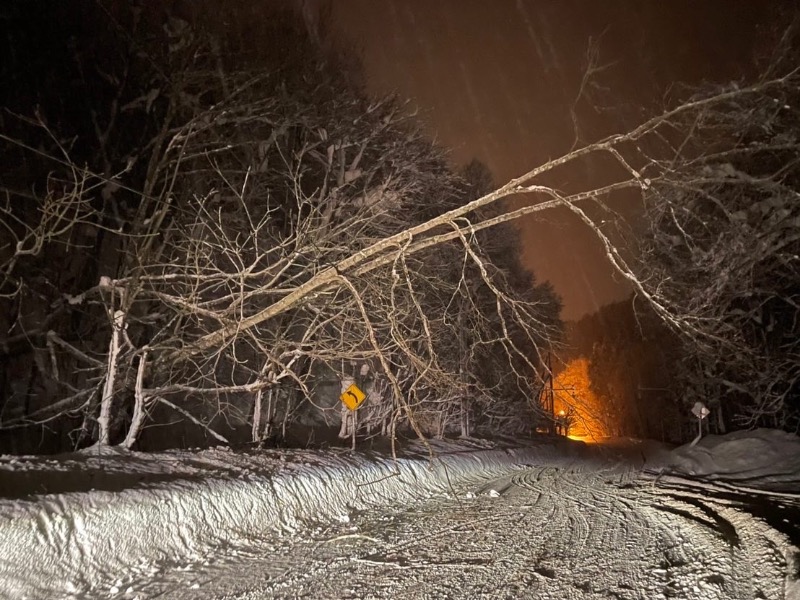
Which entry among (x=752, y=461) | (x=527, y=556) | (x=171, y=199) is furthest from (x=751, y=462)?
(x=171, y=199)

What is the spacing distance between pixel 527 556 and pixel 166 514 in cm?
458

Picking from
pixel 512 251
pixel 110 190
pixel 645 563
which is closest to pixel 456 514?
pixel 645 563

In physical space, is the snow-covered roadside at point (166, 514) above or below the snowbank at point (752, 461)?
above

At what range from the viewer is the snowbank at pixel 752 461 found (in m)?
12.9

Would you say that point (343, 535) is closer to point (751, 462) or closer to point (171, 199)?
point (171, 199)

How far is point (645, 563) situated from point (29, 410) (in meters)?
15.1

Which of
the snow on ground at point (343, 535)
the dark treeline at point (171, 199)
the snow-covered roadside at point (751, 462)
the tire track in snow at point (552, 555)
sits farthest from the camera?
the snow-covered roadside at point (751, 462)

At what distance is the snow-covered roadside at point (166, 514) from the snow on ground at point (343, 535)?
2 centimetres

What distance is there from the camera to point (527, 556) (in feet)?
20.7

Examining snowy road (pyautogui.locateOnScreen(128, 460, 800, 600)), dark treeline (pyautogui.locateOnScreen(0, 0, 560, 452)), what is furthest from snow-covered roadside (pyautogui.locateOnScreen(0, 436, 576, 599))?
dark treeline (pyautogui.locateOnScreen(0, 0, 560, 452))

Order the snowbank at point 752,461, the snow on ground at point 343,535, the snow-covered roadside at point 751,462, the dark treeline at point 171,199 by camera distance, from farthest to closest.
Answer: the snowbank at point 752,461 → the snow-covered roadside at point 751,462 → the dark treeline at point 171,199 → the snow on ground at point 343,535

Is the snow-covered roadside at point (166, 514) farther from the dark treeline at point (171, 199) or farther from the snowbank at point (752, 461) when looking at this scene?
the snowbank at point (752, 461)

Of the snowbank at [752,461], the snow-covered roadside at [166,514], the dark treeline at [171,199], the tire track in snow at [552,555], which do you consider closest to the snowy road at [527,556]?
the tire track in snow at [552,555]

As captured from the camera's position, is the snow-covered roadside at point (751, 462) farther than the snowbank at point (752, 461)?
No
